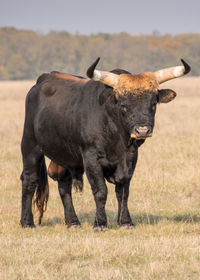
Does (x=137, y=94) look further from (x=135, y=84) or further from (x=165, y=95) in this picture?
(x=165, y=95)

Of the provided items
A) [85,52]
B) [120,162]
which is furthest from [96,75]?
[85,52]

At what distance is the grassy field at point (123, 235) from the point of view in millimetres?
4895

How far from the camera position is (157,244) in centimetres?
561

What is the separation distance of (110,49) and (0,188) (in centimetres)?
10753

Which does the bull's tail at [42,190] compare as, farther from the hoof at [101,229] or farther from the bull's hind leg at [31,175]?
the hoof at [101,229]

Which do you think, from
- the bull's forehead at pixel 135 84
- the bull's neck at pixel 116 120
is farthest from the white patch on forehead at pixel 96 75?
the bull's neck at pixel 116 120

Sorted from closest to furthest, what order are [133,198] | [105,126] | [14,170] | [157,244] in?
[157,244], [105,126], [133,198], [14,170]

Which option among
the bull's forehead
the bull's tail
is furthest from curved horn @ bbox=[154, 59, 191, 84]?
the bull's tail

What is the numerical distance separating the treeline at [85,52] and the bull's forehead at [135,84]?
3618 inches

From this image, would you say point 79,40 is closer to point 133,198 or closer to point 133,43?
point 133,43

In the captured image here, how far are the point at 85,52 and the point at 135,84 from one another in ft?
371

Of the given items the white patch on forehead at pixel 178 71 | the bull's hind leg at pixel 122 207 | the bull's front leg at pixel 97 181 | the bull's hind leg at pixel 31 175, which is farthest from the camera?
the bull's hind leg at pixel 31 175

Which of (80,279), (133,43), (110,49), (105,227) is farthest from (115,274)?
(133,43)

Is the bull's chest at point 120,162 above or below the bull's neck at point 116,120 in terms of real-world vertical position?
below
